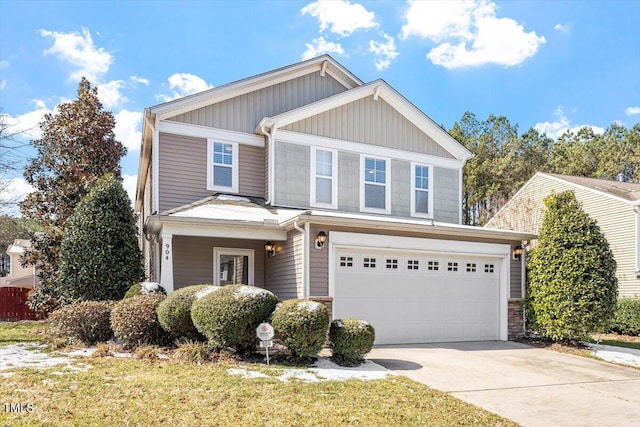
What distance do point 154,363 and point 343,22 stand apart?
10.8 metres

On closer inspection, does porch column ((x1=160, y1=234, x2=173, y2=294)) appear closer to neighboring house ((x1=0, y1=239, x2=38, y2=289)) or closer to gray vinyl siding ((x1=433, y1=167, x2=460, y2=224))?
gray vinyl siding ((x1=433, y1=167, x2=460, y2=224))

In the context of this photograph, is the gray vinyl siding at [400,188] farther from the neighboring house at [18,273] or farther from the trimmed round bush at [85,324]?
the neighboring house at [18,273]

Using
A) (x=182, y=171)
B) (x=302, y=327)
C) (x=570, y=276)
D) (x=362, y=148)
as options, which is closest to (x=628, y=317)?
(x=570, y=276)

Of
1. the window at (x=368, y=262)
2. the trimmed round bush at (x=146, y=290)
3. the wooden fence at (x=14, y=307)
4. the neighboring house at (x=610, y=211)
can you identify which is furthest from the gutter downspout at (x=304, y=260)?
the neighboring house at (x=610, y=211)

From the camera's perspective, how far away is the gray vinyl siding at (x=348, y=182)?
1427 cm

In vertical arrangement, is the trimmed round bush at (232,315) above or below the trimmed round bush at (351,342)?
above

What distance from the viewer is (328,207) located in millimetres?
14055

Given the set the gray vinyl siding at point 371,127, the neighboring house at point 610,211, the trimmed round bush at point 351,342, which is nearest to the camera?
the trimmed round bush at point 351,342

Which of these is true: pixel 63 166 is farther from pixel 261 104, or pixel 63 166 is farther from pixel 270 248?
pixel 270 248

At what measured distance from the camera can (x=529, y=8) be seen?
48.2 feet

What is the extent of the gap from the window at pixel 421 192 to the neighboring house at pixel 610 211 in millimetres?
6563

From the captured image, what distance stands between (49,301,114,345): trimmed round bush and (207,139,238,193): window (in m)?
4.73

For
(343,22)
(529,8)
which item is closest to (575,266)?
(529,8)

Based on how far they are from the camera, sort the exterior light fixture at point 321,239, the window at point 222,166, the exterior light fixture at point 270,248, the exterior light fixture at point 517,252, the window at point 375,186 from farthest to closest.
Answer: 1. the window at point 375,186
2. the window at point 222,166
3. the exterior light fixture at point 517,252
4. the exterior light fixture at point 270,248
5. the exterior light fixture at point 321,239
